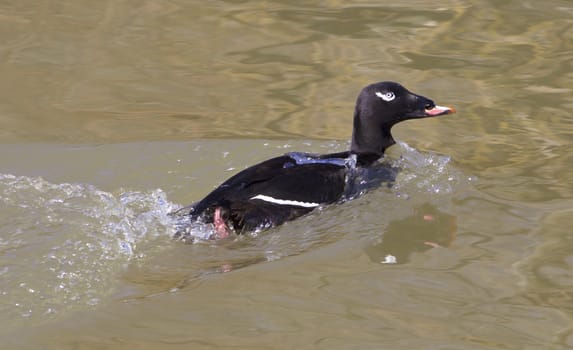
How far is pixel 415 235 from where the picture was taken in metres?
6.92

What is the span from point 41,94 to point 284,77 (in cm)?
209

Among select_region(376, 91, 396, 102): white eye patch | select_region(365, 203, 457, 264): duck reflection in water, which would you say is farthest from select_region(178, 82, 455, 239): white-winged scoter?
select_region(365, 203, 457, 264): duck reflection in water

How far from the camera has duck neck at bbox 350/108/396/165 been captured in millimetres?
7906

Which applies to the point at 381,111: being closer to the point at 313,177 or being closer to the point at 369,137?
the point at 369,137

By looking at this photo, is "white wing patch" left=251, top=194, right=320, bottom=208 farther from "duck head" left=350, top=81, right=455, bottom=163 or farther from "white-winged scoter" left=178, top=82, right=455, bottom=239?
"duck head" left=350, top=81, right=455, bottom=163

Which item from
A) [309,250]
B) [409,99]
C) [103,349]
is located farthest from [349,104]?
[103,349]

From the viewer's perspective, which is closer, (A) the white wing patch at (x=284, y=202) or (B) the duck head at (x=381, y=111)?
(A) the white wing patch at (x=284, y=202)

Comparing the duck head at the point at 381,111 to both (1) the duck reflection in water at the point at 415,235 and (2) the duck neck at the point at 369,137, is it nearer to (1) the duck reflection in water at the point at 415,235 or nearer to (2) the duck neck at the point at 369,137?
(2) the duck neck at the point at 369,137

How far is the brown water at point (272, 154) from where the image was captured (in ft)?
18.3

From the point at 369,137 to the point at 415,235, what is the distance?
1.23m

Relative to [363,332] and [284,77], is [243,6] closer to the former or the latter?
[284,77]

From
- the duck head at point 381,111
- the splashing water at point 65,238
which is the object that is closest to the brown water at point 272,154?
the splashing water at point 65,238

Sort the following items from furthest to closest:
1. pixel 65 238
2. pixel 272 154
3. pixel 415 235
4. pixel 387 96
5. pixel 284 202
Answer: pixel 272 154
pixel 387 96
pixel 284 202
pixel 415 235
pixel 65 238

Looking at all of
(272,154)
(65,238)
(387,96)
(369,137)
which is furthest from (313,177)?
(65,238)
